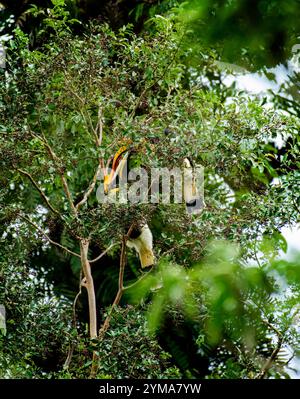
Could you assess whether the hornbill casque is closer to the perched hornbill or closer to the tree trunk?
the perched hornbill

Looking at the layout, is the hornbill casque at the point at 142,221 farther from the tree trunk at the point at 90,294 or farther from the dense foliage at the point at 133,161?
the tree trunk at the point at 90,294

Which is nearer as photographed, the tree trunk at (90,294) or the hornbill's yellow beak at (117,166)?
the hornbill's yellow beak at (117,166)

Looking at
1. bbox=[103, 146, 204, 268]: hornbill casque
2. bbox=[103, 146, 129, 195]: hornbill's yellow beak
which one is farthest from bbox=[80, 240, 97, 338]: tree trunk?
bbox=[103, 146, 129, 195]: hornbill's yellow beak

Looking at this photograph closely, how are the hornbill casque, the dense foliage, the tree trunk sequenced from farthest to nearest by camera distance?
the tree trunk → the hornbill casque → the dense foliage

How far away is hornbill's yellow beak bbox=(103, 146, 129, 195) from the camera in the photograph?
397cm

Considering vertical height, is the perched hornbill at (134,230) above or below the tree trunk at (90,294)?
above

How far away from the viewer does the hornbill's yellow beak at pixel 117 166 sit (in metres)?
3.97

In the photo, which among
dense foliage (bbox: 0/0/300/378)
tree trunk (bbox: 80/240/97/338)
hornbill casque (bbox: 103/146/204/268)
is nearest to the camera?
dense foliage (bbox: 0/0/300/378)

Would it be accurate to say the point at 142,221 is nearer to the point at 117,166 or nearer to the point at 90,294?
the point at 117,166

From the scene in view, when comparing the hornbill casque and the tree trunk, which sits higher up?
the hornbill casque

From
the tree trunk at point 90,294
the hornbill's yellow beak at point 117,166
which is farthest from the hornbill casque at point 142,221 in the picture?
the tree trunk at point 90,294
